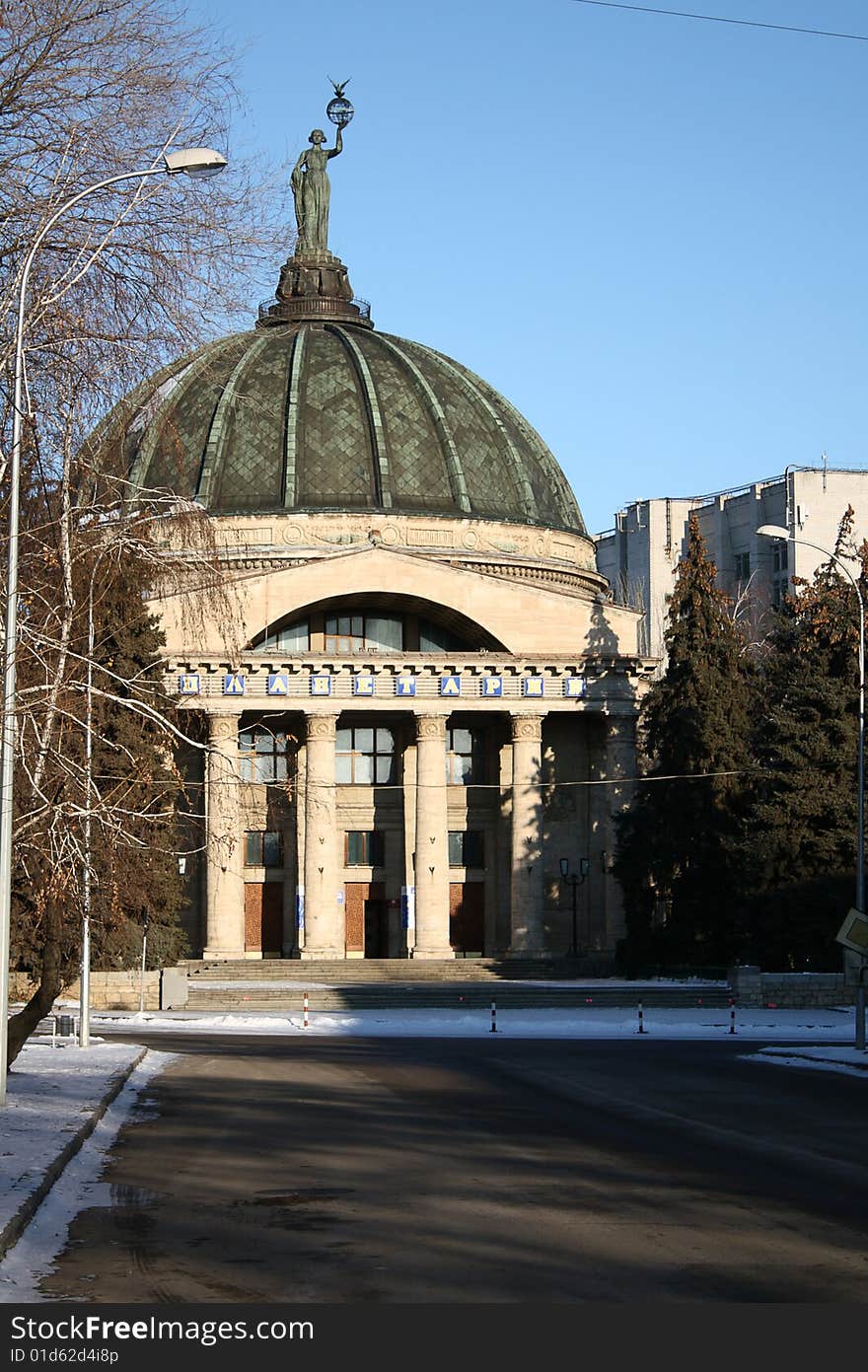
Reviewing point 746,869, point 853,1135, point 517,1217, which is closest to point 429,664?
point 746,869

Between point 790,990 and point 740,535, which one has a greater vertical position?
point 740,535

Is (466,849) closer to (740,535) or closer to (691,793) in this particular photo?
(691,793)

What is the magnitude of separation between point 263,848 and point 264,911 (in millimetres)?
2229

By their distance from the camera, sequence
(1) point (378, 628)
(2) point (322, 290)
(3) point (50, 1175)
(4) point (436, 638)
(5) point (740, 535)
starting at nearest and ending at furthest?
(3) point (50, 1175) < (1) point (378, 628) < (4) point (436, 638) < (2) point (322, 290) < (5) point (740, 535)

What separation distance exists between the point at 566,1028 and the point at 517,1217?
32.0 m

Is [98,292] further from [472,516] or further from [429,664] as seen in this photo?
[472,516]

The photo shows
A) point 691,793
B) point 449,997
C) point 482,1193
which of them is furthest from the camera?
point 691,793

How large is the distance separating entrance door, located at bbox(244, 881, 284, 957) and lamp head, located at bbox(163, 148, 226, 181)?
5515cm

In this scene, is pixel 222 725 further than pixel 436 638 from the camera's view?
No

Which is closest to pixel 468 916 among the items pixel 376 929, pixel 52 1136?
pixel 376 929

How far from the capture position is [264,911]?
72375 mm

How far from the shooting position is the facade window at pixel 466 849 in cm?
7344

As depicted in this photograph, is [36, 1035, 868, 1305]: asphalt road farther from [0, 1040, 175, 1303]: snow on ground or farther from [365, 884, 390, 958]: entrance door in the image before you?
[365, 884, 390, 958]: entrance door

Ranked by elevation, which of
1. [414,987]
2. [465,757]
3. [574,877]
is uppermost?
[465,757]
